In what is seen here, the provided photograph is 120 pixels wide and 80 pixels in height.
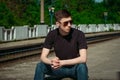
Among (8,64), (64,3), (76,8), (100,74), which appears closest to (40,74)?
(100,74)

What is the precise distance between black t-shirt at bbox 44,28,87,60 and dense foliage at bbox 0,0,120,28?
32.6 meters

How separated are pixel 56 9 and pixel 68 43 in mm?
61546

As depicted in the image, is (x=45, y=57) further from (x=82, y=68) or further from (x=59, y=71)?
(x=82, y=68)

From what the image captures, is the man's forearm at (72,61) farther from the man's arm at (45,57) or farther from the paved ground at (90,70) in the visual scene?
the paved ground at (90,70)

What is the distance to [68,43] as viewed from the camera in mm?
5492

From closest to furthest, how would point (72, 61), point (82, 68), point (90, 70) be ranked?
point (82, 68) → point (72, 61) → point (90, 70)

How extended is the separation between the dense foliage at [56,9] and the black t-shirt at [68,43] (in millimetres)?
32606

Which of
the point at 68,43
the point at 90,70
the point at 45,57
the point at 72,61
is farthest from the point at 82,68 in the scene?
the point at 90,70

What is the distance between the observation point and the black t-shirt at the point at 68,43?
5.48 metres

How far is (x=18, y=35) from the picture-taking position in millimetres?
37000

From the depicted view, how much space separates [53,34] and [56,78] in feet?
2.05

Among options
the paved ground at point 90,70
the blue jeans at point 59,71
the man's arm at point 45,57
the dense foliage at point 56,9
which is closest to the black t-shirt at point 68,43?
the man's arm at point 45,57

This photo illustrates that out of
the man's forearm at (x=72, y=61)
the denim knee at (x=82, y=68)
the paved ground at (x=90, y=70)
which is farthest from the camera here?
the paved ground at (x=90, y=70)

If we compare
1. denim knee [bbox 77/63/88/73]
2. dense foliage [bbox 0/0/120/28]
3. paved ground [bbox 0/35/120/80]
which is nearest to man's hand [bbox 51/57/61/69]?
denim knee [bbox 77/63/88/73]
